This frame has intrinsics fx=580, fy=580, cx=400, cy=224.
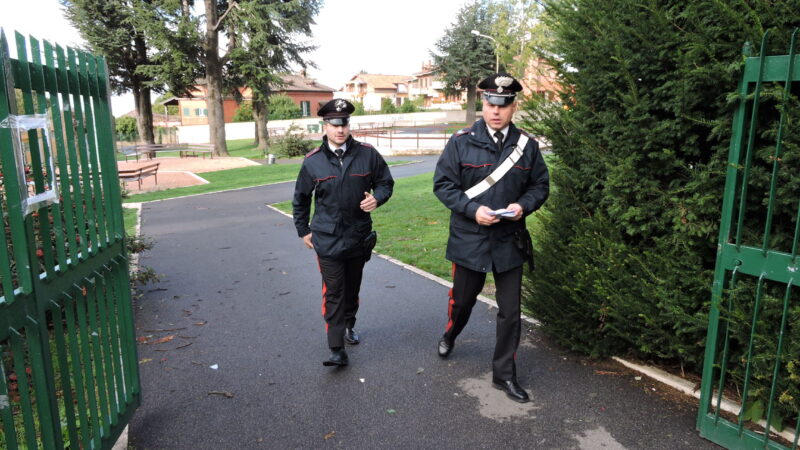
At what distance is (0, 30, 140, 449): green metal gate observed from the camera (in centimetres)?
224

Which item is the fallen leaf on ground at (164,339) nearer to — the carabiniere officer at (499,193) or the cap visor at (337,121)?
the cap visor at (337,121)

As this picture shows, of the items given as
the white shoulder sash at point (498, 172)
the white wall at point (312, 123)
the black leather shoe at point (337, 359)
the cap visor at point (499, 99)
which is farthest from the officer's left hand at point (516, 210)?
the white wall at point (312, 123)

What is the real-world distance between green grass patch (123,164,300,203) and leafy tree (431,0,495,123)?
41.2 meters

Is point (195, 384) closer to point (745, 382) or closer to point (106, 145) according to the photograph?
point (106, 145)

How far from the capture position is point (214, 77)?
2872 cm

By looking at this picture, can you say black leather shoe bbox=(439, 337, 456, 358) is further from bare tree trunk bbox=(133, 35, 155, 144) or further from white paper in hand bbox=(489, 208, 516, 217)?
bare tree trunk bbox=(133, 35, 155, 144)

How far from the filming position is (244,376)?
4.35 metres

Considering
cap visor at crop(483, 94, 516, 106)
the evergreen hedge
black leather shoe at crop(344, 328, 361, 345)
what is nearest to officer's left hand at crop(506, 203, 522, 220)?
the evergreen hedge

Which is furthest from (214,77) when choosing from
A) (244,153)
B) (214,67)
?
(244,153)

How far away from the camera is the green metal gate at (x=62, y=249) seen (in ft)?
7.35

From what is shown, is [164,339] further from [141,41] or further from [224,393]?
[141,41]

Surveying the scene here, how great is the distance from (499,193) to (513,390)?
4.36 ft

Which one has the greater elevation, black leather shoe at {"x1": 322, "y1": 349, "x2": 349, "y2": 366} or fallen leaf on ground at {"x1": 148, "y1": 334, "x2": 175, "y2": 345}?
black leather shoe at {"x1": 322, "y1": 349, "x2": 349, "y2": 366}

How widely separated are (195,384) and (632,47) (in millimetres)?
3743
